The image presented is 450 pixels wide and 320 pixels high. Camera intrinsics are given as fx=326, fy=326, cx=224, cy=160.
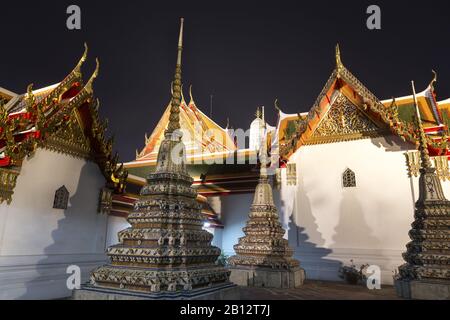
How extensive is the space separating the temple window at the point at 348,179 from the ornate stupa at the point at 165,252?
4913mm

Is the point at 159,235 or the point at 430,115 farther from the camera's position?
the point at 430,115

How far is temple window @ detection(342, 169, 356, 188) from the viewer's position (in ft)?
25.1

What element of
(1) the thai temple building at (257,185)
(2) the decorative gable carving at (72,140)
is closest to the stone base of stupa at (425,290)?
(1) the thai temple building at (257,185)

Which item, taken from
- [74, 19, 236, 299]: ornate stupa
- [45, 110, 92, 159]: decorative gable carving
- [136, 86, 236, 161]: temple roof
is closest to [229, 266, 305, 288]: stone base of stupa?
[74, 19, 236, 299]: ornate stupa

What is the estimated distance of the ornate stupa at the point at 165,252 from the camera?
3082 millimetres

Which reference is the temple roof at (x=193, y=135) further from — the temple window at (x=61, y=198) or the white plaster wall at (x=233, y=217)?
the temple window at (x=61, y=198)

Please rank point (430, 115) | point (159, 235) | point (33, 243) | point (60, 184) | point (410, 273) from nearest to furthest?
1. point (159, 235)
2. point (410, 273)
3. point (33, 243)
4. point (60, 184)
5. point (430, 115)

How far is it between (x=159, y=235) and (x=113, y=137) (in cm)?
407

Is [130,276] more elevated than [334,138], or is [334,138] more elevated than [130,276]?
[334,138]

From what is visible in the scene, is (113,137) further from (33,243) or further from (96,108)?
(33,243)

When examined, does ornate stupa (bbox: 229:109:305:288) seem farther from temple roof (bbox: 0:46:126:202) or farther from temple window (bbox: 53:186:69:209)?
temple window (bbox: 53:186:69:209)

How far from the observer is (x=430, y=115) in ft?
26.1

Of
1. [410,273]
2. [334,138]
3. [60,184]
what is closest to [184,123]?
[334,138]
